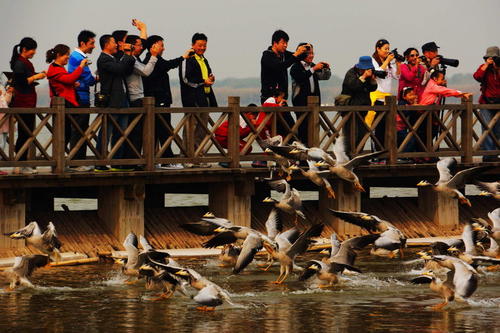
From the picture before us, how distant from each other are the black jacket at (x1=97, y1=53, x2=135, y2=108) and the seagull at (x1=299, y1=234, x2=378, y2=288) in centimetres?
468

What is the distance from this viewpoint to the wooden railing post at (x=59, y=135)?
21047 mm

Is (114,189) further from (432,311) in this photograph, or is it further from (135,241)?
(432,311)

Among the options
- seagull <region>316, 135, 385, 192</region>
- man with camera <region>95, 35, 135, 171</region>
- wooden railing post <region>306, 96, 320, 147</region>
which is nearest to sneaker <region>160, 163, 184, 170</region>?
man with camera <region>95, 35, 135, 171</region>

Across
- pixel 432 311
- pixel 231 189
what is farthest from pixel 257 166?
pixel 432 311

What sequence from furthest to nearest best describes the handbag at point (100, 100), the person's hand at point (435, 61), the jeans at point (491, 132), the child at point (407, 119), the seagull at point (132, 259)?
the jeans at point (491, 132), the person's hand at point (435, 61), the child at point (407, 119), the handbag at point (100, 100), the seagull at point (132, 259)

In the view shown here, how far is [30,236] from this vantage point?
65.5ft

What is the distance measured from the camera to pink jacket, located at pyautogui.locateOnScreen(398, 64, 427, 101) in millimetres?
25156

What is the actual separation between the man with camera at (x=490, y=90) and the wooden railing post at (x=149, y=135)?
658 centimetres

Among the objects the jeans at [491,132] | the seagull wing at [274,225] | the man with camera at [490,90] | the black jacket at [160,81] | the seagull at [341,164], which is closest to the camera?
the seagull wing at [274,225]

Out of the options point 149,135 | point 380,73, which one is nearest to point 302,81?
point 380,73

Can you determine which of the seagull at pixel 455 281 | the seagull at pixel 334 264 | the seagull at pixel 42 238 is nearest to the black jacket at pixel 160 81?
the seagull at pixel 42 238

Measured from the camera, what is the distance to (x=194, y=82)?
2311cm

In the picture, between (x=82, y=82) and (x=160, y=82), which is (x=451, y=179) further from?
(x=82, y=82)

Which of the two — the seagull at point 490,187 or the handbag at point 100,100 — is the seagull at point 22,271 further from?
the seagull at point 490,187
